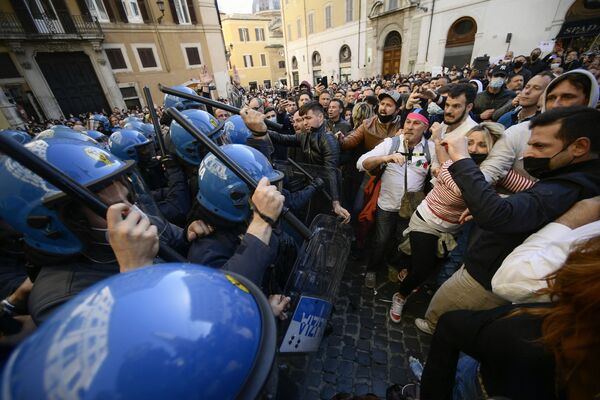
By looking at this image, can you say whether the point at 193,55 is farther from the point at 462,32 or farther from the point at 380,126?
the point at 380,126

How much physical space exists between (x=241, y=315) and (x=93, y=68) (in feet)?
85.4

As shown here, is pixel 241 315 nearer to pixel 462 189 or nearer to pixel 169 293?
pixel 169 293

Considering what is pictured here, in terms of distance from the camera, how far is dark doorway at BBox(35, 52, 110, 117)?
56.2ft

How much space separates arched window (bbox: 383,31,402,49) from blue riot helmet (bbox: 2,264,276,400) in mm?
28186

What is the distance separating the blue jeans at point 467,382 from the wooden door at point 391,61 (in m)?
Answer: 26.9

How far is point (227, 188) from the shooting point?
1755mm

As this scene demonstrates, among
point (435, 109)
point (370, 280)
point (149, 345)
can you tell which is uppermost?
point (149, 345)

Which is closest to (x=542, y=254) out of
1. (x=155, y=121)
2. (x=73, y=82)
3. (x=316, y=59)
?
(x=155, y=121)

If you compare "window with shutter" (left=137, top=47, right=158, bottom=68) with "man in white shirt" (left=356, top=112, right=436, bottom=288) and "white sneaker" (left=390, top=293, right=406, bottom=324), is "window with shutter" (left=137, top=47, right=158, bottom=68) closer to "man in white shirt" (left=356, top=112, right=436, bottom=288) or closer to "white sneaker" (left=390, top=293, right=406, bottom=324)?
"man in white shirt" (left=356, top=112, right=436, bottom=288)

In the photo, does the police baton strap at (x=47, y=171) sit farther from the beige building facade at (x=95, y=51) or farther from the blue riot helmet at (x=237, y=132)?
the beige building facade at (x=95, y=51)

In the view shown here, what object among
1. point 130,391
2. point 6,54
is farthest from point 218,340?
point 6,54

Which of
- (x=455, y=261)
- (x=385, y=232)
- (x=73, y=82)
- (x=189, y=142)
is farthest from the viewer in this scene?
(x=73, y=82)

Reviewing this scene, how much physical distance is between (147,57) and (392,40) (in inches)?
883

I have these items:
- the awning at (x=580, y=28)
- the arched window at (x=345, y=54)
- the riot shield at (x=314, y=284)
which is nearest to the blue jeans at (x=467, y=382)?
the riot shield at (x=314, y=284)
